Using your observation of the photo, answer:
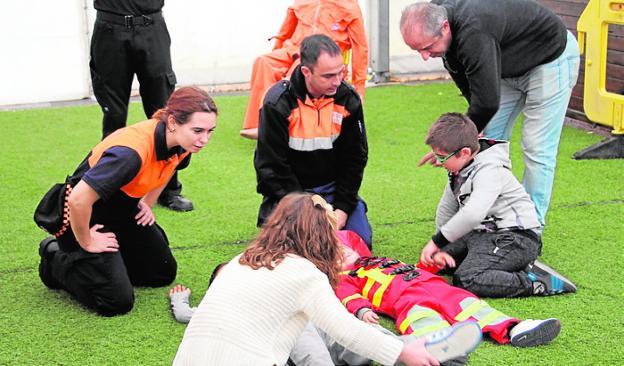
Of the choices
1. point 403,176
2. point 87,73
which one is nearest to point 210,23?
point 87,73

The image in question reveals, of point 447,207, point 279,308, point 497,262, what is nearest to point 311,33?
point 447,207

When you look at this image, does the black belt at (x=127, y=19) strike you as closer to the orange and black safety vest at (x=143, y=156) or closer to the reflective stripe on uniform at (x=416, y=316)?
the orange and black safety vest at (x=143, y=156)

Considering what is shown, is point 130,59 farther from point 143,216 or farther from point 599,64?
point 599,64

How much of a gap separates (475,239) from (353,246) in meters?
0.56

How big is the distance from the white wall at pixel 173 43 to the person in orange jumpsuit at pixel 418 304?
4986 millimetres

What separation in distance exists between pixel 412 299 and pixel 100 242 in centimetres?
134

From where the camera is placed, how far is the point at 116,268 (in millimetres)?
3957

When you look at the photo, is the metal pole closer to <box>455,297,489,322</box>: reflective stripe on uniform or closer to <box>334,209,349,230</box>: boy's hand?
<box>334,209,349,230</box>: boy's hand

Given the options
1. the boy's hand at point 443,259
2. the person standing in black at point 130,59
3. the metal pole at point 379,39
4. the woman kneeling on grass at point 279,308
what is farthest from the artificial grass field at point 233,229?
the metal pole at point 379,39

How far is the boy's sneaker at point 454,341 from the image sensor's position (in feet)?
9.92

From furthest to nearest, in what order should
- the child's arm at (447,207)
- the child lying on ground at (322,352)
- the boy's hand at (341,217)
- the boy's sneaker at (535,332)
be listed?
the boy's hand at (341,217)
the child's arm at (447,207)
the boy's sneaker at (535,332)
the child lying on ground at (322,352)

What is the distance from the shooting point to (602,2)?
6.25 meters

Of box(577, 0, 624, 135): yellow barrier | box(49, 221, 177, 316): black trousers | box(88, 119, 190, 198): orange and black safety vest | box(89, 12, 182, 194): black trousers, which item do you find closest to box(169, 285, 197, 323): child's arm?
box(49, 221, 177, 316): black trousers

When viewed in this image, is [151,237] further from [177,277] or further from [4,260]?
[4,260]
